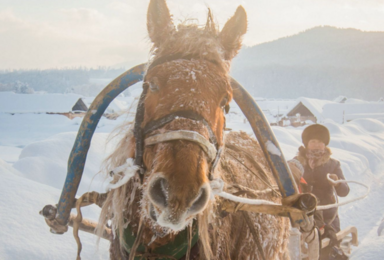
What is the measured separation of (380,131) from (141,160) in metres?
24.1

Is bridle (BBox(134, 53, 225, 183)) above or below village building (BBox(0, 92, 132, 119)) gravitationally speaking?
above

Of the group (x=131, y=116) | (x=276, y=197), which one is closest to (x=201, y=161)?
(x=131, y=116)

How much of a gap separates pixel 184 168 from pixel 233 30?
1.16 metres

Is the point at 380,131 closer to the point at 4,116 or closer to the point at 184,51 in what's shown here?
the point at 184,51

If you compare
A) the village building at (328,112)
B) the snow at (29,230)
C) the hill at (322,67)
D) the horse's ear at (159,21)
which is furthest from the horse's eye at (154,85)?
the hill at (322,67)

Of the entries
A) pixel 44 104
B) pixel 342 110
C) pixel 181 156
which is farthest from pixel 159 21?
pixel 44 104

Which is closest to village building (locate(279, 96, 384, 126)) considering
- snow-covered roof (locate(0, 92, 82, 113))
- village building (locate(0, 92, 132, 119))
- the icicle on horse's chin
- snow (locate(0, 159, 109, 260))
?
village building (locate(0, 92, 132, 119))

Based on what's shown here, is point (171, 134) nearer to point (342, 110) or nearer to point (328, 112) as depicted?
point (328, 112)

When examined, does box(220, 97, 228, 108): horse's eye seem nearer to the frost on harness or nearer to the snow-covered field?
the frost on harness

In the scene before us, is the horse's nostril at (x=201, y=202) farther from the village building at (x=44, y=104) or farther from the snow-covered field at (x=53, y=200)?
the village building at (x=44, y=104)

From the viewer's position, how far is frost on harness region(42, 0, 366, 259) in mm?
1097

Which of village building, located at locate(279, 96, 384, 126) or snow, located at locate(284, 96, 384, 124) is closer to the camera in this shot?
snow, located at locate(284, 96, 384, 124)

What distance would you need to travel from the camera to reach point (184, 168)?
1.06 m

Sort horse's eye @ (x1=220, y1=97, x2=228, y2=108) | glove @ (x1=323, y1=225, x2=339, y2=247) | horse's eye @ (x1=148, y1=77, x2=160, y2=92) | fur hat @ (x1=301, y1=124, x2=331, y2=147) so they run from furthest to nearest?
fur hat @ (x1=301, y1=124, x2=331, y2=147) < glove @ (x1=323, y1=225, x2=339, y2=247) < horse's eye @ (x1=220, y1=97, x2=228, y2=108) < horse's eye @ (x1=148, y1=77, x2=160, y2=92)
